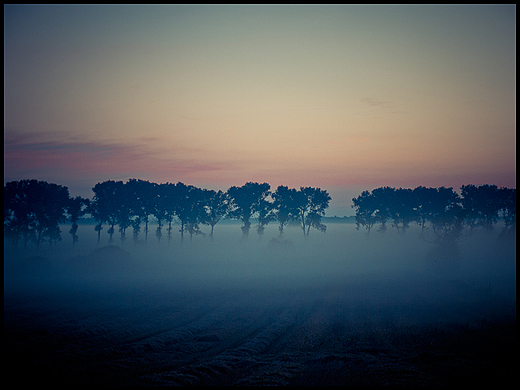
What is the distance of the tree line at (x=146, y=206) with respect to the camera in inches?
2370

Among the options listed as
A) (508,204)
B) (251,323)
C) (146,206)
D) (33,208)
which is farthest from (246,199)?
(508,204)

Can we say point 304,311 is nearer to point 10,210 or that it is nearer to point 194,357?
point 194,357

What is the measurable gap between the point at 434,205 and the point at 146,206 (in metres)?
79.1

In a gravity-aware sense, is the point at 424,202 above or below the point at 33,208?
above

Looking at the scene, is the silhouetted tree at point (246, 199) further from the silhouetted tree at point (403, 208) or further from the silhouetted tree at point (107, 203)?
the silhouetted tree at point (403, 208)

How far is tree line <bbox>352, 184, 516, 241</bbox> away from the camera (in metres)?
85.7

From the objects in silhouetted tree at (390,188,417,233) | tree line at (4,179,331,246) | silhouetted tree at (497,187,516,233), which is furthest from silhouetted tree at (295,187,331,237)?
silhouetted tree at (497,187,516,233)

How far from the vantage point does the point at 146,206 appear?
7775cm

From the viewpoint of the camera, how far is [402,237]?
303 ft

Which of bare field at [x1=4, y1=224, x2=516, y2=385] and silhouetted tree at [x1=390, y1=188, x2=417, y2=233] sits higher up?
silhouetted tree at [x1=390, y1=188, x2=417, y2=233]

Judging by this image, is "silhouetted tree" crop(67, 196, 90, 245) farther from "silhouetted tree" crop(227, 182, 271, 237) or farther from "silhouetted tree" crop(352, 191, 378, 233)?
"silhouetted tree" crop(352, 191, 378, 233)

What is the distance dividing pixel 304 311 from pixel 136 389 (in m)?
19.0

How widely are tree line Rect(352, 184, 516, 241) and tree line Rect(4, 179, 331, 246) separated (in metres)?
19.7

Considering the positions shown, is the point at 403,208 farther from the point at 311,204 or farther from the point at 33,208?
the point at 33,208
